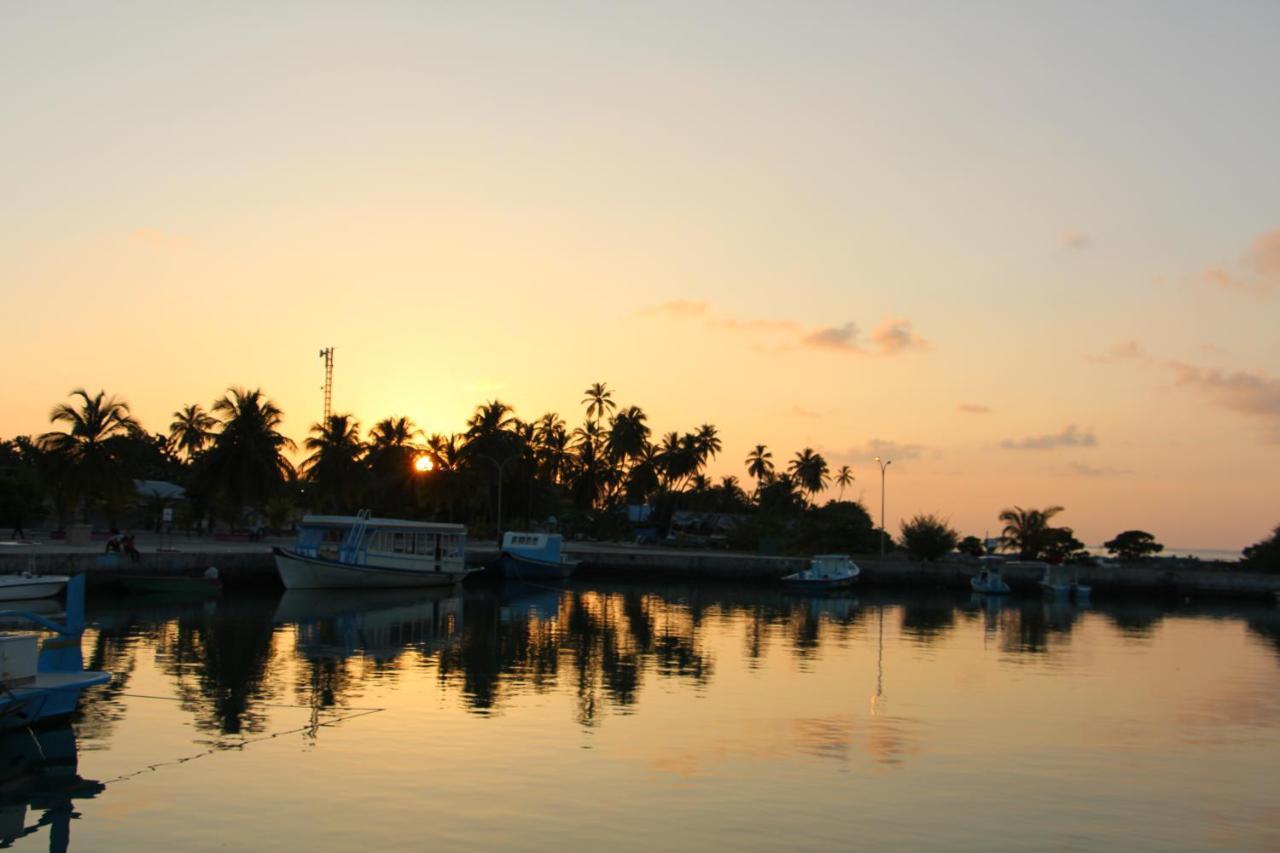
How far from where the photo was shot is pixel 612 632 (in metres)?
44.8

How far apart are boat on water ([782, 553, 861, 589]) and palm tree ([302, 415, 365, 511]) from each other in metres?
37.2

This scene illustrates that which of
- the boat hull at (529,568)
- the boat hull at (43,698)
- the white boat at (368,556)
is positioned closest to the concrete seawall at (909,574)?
the boat hull at (529,568)

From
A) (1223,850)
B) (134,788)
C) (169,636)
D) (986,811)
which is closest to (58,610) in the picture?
(169,636)

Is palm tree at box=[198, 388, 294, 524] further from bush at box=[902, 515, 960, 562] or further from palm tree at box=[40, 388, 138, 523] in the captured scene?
bush at box=[902, 515, 960, 562]

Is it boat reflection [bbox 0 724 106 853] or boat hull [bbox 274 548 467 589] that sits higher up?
boat hull [bbox 274 548 467 589]

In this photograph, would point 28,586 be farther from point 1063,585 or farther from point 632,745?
point 1063,585

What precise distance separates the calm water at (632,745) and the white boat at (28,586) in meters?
2.60

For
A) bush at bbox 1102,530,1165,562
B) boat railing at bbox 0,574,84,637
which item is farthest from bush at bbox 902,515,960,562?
boat railing at bbox 0,574,84,637

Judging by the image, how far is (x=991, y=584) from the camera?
79.2 meters

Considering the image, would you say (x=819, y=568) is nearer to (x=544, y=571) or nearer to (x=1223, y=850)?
Answer: (x=544, y=571)

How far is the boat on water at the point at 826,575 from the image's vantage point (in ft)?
256

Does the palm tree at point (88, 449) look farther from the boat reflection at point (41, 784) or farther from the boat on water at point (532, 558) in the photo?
the boat reflection at point (41, 784)

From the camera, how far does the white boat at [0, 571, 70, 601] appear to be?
142 ft

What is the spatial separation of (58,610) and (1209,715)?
1514 inches
